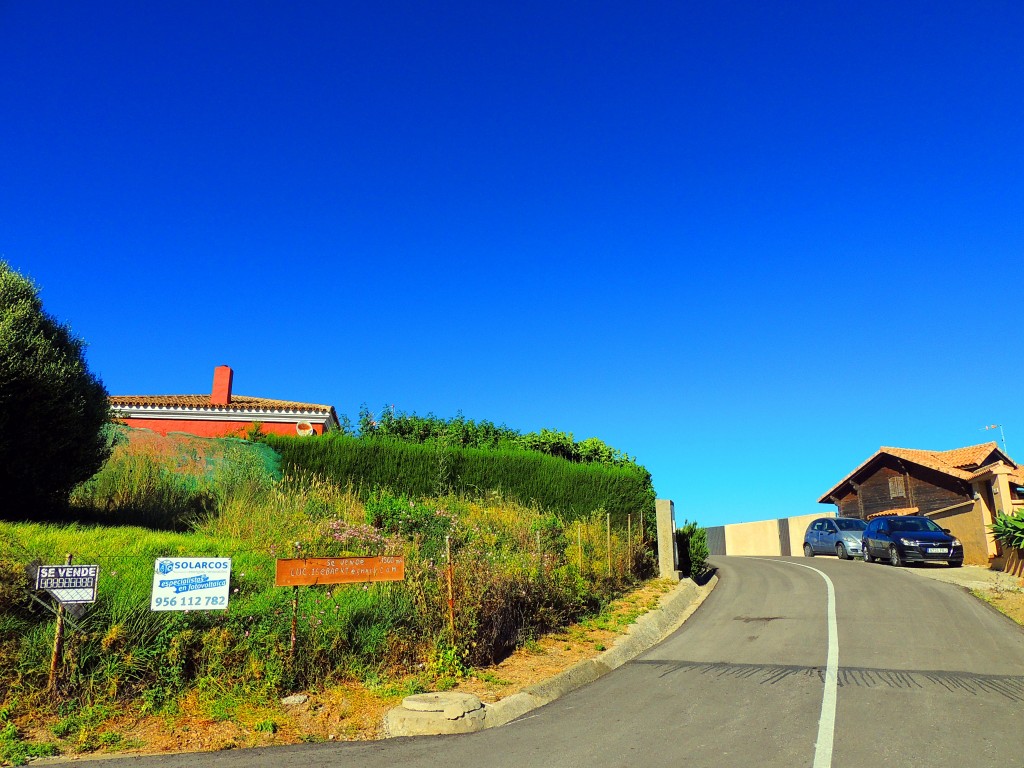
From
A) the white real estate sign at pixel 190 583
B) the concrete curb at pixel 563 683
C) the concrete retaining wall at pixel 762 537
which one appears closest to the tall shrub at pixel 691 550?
the concrete curb at pixel 563 683

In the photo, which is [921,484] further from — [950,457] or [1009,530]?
[1009,530]

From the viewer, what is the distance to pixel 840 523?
26781 mm

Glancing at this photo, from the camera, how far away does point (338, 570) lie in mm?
8086

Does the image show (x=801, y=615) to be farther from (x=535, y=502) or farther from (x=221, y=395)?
(x=221, y=395)

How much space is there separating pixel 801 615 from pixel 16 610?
1217cm

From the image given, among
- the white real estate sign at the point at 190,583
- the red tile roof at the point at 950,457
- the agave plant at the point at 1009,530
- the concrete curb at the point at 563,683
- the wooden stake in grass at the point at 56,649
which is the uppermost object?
the red tile roof at the point at 950,457

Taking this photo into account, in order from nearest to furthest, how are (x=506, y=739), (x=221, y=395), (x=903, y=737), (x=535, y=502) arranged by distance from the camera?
(x=903, y=737) < (x=506, y=739) < (x=535, y=502) < (x=221, y=395)

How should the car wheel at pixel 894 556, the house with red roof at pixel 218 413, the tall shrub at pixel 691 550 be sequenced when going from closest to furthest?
1. the tall shrub at pixel 691 550
2. the car wheel at pixel 894 556
3. the house with red roof at pixel 218 413

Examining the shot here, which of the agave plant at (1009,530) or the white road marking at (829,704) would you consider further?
the agave plant at (1009,530)

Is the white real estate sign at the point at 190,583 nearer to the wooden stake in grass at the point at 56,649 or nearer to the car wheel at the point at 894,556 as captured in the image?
the wooden stake in grass at the point at 56,649

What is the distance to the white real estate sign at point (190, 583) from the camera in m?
6.98

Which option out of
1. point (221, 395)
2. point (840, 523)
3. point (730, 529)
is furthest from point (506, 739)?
point (730, 529)

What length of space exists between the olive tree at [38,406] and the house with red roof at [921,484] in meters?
24.3

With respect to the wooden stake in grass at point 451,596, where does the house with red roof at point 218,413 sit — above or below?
above
